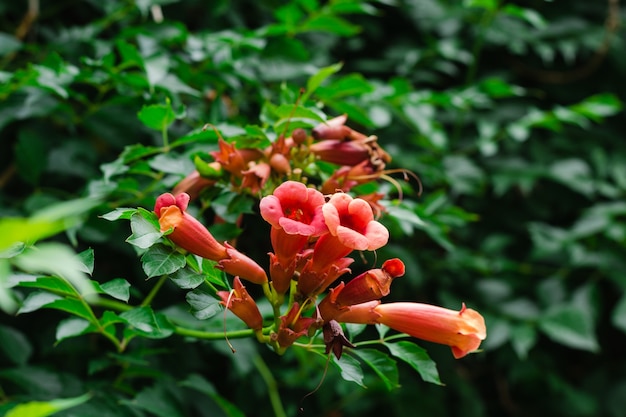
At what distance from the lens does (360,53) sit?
286 centimetres

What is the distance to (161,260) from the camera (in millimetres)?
990

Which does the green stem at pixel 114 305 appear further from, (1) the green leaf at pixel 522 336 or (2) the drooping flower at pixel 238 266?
(1) the green leaf at pixel 522 336

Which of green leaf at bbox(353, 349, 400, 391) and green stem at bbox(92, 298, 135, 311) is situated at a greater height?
green leaf at bbox(353, 349, 400, 391)

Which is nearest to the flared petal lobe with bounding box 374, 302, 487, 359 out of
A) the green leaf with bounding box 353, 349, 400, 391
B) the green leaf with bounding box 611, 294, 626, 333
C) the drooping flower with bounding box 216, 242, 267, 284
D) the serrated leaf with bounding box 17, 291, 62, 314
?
the green leaf with bounding box 353, 349, 400, 391

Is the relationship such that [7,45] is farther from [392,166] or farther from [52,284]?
[392,166]

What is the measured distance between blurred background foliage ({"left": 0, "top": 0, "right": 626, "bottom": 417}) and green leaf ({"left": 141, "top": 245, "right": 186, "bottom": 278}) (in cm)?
22

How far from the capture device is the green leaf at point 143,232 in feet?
3.09

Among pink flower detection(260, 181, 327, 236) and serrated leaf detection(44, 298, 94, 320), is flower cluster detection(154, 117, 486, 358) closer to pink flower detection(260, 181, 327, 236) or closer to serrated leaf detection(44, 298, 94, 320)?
pink flower detection(260, 181, 327, 236)

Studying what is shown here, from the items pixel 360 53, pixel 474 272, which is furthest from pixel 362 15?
pixel 474 272

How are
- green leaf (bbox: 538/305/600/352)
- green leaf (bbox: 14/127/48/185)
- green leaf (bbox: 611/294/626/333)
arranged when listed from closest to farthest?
green leaf (bbox: 14/127/48/185)
green leaf (bbox: 538/305/600/352)
green leaf (bbox: 611/294/626/333)

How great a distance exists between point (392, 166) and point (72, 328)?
1184 mm

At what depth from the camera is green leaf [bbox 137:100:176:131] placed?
1288 millimetres

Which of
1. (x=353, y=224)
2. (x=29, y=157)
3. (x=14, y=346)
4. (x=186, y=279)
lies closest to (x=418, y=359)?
(x=353, y=224)

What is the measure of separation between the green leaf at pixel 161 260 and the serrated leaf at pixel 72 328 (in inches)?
13.2
